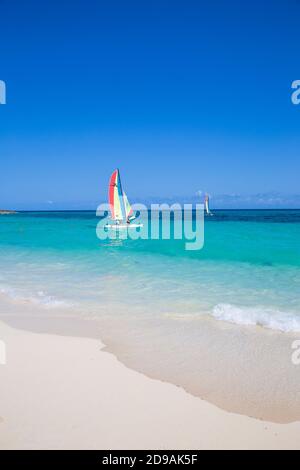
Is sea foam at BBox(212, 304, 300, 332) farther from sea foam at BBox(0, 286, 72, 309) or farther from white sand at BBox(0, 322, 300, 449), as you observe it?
sea foam at BBox(0, 286, 72, 309)

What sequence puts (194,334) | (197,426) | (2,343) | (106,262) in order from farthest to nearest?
(106,262) < (194,334) < (2,343) < (197,426)

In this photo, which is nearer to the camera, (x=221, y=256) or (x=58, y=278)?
(x=58, y=278)

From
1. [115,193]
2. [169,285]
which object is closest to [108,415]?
[169,285]

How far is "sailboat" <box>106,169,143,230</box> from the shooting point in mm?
34688

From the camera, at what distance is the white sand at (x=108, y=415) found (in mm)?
2961

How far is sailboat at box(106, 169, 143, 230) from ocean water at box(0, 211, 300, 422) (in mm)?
21807

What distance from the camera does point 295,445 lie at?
2.96 metres

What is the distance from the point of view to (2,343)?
5.12m

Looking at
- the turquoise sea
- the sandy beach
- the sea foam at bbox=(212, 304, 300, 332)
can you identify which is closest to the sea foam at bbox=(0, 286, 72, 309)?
the turquoise sea

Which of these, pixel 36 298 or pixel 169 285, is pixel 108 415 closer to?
pixel 36 298
